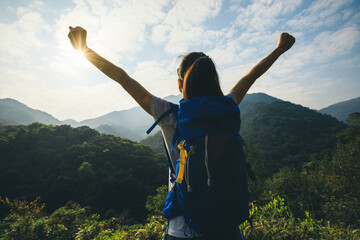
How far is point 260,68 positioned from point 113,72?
3.95ft

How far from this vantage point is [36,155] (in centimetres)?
3019

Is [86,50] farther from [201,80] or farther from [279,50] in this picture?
[279,50]

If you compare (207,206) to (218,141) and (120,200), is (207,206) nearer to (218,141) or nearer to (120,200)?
(218,141)

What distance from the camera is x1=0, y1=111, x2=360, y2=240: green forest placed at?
355 cm

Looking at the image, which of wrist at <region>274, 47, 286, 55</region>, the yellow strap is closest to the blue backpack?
the yellow strap

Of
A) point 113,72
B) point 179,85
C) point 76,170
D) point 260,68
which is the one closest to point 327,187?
point 260,68

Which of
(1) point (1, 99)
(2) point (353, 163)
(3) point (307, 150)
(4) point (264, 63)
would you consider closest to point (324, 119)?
(3) point (307, 150)

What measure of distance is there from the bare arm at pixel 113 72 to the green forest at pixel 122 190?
9.41 ft

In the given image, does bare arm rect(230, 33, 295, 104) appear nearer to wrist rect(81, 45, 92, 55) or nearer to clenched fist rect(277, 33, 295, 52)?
clenched fist rect(277, 33, 295, 52)

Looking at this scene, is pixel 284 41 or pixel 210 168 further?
pixel 284 41

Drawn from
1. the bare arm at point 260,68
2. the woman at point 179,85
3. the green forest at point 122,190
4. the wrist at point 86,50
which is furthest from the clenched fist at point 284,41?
the green forest at point 122,190

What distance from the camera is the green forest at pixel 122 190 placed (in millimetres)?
3551

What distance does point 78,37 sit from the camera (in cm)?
107

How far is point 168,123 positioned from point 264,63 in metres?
1.11
